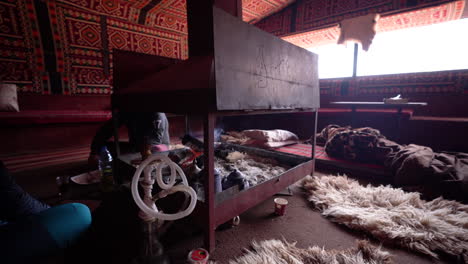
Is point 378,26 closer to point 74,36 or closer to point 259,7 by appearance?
point 259,7

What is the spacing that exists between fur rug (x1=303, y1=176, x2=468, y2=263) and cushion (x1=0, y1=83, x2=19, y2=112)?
13.6ft

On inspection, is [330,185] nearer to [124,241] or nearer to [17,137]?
[124,241]

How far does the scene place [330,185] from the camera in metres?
1.75

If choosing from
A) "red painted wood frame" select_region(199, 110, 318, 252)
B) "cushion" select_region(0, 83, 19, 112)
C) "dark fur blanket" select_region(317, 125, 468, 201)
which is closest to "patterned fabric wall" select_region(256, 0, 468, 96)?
"dark fur blanket" select_region(317, 125, 468, 201)

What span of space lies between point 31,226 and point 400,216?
188cm

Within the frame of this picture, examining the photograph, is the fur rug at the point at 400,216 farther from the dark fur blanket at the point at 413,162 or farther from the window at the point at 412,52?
the window at the point at 412,52

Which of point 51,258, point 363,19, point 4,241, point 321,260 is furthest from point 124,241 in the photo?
point 363,19

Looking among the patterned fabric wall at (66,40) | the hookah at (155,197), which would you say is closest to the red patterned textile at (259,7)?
the patterned fabric wall at (66,40)

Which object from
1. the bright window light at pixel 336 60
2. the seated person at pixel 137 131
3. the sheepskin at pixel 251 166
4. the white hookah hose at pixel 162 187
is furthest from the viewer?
the bright window light at pixel 336 60

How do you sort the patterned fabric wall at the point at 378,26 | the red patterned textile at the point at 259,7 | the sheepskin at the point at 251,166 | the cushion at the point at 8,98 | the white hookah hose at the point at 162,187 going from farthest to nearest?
the red patterned textile at the point at 259,7 < the patterned fabric wall at the point at 378,26 < the cushion at the point at 8,98 < the sheepskin at the point at 251,166 < the white hookah hose at the point at 162,187

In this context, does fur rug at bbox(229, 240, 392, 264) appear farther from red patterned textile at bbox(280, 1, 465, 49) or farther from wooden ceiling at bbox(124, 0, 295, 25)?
wooden ceiling at bbox(124, 0, 295, 25)

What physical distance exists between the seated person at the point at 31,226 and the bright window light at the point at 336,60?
15.5ft

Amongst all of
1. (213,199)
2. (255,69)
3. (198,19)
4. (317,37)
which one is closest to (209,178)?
(213,199)

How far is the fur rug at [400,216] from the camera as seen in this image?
110cm
